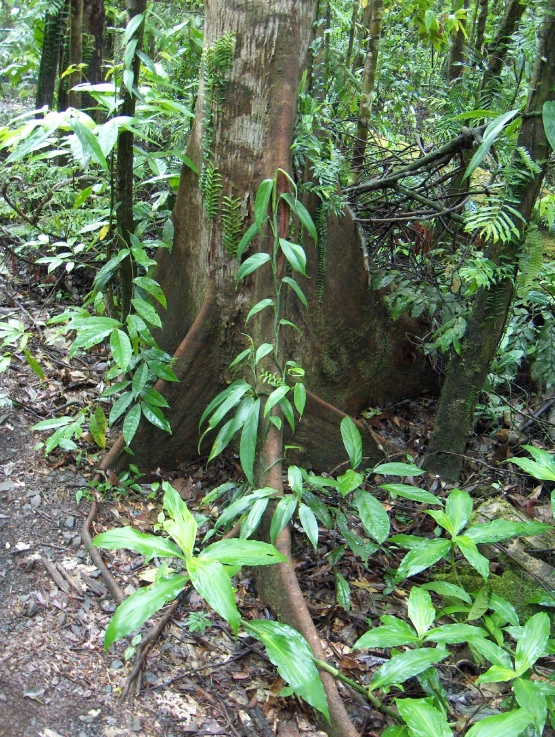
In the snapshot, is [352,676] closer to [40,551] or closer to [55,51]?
[40,551]

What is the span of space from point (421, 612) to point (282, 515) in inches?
25.7

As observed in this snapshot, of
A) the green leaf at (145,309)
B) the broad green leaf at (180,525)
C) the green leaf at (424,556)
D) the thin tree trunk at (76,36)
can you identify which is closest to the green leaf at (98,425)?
the green leaf at (145,309)

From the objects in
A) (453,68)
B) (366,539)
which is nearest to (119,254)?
(366,539)

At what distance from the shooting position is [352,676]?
2686 mm

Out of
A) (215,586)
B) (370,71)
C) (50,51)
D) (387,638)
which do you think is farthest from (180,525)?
(50,51)

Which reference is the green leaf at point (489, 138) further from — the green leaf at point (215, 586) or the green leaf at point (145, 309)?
the green leaf at point (215, 586)

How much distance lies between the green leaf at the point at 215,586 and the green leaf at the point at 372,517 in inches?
35.1

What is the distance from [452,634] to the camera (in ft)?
7.33

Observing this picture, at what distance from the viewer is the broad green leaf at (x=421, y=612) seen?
227 centimetres

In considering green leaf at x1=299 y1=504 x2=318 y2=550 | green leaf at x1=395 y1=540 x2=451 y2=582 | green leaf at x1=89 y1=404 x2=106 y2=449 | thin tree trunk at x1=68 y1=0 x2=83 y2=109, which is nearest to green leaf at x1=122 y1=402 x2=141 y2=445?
green leaf at x1=89 y1=404 x2=106 y2=449

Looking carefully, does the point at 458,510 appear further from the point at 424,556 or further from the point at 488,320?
the point at 488,320

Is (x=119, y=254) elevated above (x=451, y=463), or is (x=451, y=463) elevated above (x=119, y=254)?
(x=119, y=254)

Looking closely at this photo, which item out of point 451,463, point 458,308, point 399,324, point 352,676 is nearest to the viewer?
point 352,676

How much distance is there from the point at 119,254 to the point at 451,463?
2256 millimetres
